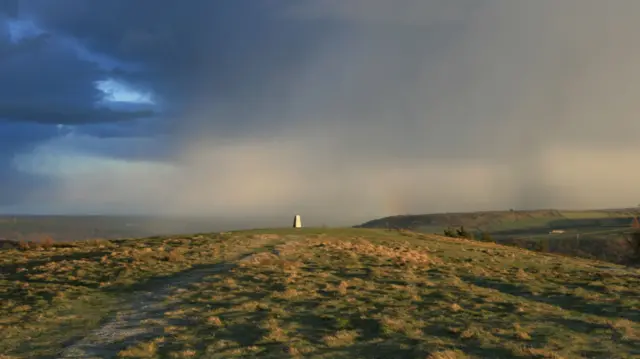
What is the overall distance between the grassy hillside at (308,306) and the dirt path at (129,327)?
54mm

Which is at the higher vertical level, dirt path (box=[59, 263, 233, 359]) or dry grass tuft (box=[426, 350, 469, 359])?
dirt path (box=[59, 263, 233, 359])

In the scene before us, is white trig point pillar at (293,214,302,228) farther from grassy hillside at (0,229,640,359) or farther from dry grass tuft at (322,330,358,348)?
dry grass tuft at (322,330,358,348)

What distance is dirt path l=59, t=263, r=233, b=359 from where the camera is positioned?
13492mm

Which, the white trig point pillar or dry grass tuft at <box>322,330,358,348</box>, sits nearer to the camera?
dry grass tuft at <box>322,330,358,348</box>

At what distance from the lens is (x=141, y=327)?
15.5 m

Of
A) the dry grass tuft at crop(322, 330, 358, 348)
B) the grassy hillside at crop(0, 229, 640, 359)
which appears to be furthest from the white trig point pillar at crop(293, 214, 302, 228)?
the dry grass tuft at crop(322, 330, 358, 348)

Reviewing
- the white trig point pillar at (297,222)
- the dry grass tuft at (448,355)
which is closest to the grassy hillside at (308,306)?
the dry grass tuft at (448,355)

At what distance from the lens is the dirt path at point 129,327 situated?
44.3ft

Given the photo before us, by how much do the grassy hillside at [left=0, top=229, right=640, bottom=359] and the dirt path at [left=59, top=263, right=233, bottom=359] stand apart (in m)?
0.05

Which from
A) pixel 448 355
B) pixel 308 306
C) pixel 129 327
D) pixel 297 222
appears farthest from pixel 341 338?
pixel 297 222

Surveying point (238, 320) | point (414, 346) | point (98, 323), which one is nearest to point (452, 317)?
point (414, 346)

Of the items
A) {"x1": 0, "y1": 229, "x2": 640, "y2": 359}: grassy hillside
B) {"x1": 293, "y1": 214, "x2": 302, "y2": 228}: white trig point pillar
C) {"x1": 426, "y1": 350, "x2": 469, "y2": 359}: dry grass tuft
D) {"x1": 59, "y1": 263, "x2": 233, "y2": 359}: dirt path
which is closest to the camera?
{"x1": 426, "y1": 350, "x2": 469, "y2": 359}: dry grass tuft

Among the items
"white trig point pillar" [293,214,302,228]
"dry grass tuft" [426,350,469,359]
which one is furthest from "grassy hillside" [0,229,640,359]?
"white trig point pillar" [293,214,302,228]

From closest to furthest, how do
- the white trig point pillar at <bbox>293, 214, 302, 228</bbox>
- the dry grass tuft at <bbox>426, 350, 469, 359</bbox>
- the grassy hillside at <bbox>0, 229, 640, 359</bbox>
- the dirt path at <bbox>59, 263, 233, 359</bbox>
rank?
the dry grass tuft at <bbox>426, 350, 469, 359</bbox> < the grassy hillside at <bbox>0, 229, 640, 359</bbox> < the dirt path at <bbox>59, 263, 233, 359</bbox> < the white trig point pillar at <bbox>293, 214, 302, 228</bbox>
